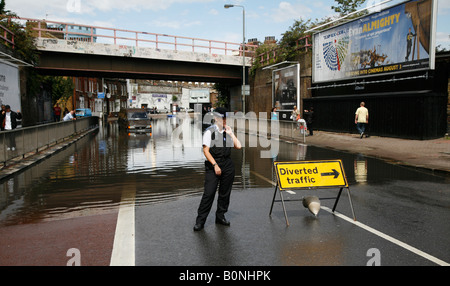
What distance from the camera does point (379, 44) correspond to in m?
20.9

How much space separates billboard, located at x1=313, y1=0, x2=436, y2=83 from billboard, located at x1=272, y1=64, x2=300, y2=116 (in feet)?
8.54

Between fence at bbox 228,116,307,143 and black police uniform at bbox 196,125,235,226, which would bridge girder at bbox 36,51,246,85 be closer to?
fence at bbox 228,116,307,143

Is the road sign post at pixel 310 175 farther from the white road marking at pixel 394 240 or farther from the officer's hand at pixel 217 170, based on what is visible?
the officer's hand at pixel 217 170

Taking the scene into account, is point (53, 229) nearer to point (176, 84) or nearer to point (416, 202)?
point (416, 202)

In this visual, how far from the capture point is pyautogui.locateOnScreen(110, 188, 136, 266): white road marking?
433 centimetres

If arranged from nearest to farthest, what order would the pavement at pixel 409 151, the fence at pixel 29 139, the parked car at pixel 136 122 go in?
the fence at pixel 29 139
the pavement at pixel 409 151
the parked car at pixel 136 122

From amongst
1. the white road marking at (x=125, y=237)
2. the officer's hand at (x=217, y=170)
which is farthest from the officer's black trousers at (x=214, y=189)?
the white road marking at (x=125, y=237)

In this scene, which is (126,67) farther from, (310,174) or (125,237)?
(125,237)

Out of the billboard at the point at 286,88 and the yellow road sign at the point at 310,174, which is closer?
the yellow road sign at the point at 310,174

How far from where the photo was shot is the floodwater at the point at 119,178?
23.4 feet

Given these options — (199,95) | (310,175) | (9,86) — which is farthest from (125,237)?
(199,95)

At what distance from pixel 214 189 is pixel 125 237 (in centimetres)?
136
